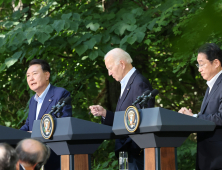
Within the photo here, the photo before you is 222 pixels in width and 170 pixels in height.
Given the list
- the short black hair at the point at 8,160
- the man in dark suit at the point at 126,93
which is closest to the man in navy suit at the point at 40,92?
the man in dark suit at the point at 126,93

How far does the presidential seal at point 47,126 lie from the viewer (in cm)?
253

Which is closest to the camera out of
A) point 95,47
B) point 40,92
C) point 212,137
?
point 212,137

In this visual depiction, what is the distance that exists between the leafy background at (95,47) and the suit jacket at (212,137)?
1.21 metres

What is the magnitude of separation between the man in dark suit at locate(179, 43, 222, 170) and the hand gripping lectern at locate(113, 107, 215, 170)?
162 mm

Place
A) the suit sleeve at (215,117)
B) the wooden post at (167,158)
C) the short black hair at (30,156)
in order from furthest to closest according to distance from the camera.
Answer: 1. the suit sleeve at (215,117)
2. the wooden post at (167,158)
3. the short black hair at (30,156)

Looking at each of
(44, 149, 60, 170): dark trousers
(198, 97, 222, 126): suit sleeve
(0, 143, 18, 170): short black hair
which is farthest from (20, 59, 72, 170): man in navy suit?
(0, 143, 18, 170): short black hair

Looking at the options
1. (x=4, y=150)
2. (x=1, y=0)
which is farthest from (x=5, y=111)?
(x=4, y=150)

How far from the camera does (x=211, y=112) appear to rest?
2.53 meters

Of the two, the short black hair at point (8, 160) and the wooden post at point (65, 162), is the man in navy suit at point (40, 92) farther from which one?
the short black hair at point (8, 160)

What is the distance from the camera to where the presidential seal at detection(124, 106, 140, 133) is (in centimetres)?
220

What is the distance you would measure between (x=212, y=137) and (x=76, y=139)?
98cm

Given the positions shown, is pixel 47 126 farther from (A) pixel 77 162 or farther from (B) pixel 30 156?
(B) pixel 30 156

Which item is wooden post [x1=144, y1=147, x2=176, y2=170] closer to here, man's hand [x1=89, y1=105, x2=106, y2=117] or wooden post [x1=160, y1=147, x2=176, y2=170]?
wooden post [x1=160, y1=147, x2=176, y2=170]

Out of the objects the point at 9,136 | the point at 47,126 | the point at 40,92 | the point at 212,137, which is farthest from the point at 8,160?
the point at 40,92
